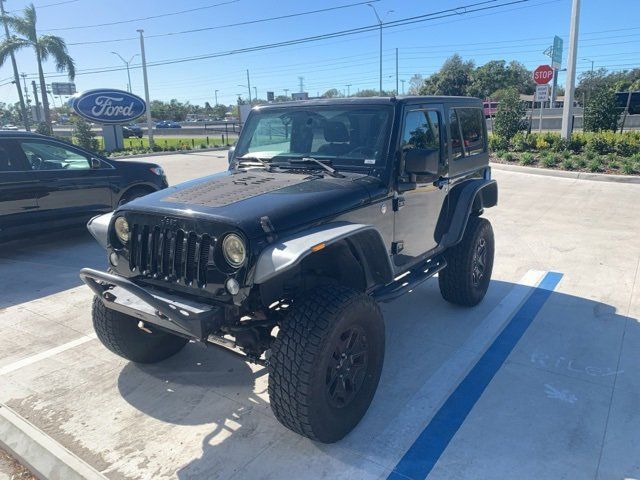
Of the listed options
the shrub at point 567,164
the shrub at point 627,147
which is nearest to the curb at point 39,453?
the shrub at point 567,164

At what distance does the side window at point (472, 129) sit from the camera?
4.79m

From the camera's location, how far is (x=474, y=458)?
2.81 meters

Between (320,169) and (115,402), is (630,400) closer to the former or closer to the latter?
(320,169)

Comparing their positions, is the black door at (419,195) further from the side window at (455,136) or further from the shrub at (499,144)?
the shrub at (499,144)

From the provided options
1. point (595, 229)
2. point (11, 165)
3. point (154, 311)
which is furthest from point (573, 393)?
point (11, 165)

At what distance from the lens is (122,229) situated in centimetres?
319

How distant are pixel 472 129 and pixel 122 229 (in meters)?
3.46

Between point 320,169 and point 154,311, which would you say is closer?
point 154,311

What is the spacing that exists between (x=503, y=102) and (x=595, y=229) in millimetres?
11197

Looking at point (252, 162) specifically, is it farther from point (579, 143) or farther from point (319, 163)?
point (579, 143)

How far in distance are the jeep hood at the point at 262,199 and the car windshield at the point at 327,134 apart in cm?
21

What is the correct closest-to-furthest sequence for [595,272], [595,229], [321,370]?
[321,370]
[595,272]
[595,229]

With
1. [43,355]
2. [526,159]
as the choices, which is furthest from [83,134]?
[43,355]

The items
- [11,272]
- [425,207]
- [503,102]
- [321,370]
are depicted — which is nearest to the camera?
[321,370]
